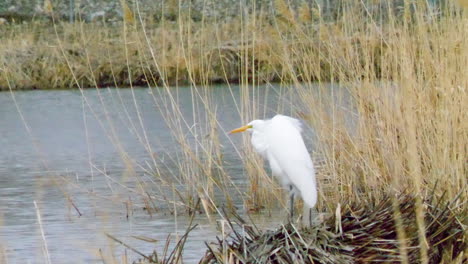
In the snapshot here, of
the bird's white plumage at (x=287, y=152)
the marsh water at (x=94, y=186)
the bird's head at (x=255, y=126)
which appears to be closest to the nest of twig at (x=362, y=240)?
the marsh water at (x=94, y=186)

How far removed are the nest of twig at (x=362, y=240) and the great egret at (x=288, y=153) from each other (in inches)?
27.1

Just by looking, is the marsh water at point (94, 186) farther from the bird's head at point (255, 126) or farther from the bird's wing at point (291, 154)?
the bird's wing at point (291, 154)

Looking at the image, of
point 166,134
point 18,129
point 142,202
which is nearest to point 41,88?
point 18,129

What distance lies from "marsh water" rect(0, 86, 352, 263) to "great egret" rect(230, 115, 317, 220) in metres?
0.38

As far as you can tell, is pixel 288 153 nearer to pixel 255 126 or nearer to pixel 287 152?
pixel 287 152

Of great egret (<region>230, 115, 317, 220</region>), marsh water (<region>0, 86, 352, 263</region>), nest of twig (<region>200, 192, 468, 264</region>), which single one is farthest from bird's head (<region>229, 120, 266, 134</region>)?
nest of twig (<region>200, 192, 468, 264</region>)

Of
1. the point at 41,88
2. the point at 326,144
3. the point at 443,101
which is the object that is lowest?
the point at 41,88

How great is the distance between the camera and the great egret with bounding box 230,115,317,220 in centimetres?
460

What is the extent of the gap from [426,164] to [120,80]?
473 inches

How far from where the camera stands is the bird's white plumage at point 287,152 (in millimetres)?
4598

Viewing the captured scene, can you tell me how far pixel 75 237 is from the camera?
496 cm

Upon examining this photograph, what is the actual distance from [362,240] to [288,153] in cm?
102

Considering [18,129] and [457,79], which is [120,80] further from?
[457,79]

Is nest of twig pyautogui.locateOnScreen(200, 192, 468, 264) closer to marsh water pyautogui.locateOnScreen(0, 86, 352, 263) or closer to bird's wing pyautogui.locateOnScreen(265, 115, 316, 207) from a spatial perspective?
marsh water pyautogui.locateOnScreen(0, 86, 352, 263)
